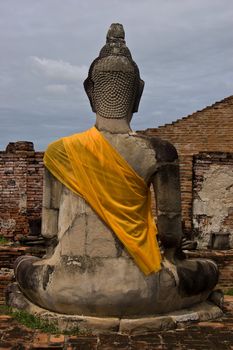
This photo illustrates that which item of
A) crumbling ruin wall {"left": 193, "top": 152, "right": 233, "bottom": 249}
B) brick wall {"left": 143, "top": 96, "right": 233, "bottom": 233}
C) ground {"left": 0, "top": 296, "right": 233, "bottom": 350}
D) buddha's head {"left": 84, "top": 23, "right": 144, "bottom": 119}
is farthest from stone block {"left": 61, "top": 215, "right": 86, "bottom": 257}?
brick wall {"left": 143, "top": 96, "right": 233, "bottom": 233}

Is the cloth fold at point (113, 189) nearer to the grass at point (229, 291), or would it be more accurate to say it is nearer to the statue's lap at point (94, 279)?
the statue's lap at point (94, 279)

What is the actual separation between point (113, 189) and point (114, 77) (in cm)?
97

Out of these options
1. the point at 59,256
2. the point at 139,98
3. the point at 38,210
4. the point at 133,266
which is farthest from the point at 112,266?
the point at 38,210

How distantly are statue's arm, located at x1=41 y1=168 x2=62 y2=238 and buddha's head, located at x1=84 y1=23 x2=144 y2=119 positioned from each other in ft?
2.40

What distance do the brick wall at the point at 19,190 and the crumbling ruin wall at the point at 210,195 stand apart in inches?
140

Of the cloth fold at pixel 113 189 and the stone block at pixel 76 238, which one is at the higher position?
the cloth fold at pixel 113 189

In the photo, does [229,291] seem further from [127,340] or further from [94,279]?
[127,340]

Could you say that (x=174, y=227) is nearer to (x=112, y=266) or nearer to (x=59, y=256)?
(x=112, y=266)

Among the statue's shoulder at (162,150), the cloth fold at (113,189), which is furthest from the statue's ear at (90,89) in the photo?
the statue's shoulder at (162,150)

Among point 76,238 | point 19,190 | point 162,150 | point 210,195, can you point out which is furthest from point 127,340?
point 19,190

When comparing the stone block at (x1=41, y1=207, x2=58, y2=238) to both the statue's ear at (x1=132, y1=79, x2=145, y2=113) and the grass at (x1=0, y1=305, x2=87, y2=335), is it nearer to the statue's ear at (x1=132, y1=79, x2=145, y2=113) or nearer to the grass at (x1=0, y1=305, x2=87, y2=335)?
the grass at (x1=0, y1=305, x2=87, y2=335)

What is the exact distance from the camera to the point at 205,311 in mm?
4633

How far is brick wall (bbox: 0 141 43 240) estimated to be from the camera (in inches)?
481

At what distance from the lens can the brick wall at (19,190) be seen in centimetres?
1222
